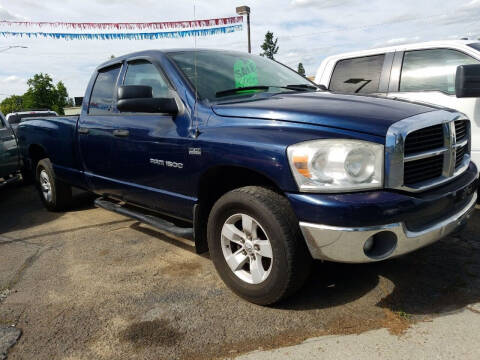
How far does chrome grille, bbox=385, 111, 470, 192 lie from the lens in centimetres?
223

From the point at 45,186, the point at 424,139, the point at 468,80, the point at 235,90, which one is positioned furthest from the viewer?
the point at 45,186

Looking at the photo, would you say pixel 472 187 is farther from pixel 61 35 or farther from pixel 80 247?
pixel 61 35

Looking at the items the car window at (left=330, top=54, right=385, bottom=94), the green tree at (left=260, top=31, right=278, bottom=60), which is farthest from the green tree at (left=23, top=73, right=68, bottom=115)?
the car window at (left=330, top=54, right=385, bottom=94)

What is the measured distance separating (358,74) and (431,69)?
0.91 m

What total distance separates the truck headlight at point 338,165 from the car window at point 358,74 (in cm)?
311

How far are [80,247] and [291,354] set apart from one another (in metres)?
2.64

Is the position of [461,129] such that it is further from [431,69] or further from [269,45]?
[269,45]

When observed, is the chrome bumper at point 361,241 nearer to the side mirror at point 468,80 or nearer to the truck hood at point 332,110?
the truck hood at point 332,110

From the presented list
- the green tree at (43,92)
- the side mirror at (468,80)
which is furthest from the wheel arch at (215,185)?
the green tree at (43,92)

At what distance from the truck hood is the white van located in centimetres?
180

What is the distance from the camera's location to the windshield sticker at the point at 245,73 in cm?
331

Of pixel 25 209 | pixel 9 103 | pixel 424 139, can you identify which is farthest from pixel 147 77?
pixel 9 103

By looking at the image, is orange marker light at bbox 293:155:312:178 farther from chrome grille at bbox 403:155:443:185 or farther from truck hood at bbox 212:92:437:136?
chrome grille at bbox 403:155:443:185

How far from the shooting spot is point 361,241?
2.22m
